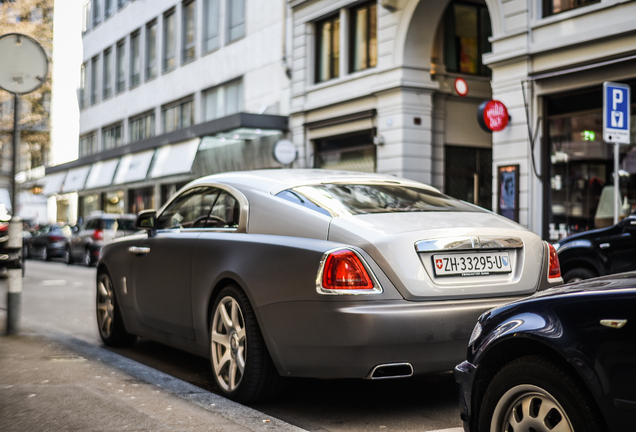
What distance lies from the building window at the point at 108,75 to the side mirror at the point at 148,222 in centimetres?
3486

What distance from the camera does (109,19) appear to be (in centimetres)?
3947

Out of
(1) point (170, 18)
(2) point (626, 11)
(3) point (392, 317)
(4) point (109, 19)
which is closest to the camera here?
(3) point (392, 317)

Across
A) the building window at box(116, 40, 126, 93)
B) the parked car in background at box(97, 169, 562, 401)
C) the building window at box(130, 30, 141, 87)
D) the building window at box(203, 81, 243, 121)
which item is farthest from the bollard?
the building window at box(116, 40, 126, 93)

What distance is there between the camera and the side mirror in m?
6.12

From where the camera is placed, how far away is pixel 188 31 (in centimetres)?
3009

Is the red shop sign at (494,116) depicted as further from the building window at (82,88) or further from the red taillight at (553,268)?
the building window at (82,88)

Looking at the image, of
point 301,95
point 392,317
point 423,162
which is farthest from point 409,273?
point 301,95

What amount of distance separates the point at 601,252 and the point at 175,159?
21437 mm

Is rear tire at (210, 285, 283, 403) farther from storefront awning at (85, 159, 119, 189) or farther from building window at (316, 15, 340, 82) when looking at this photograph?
storefront awning at (85, 159, 119, 189)

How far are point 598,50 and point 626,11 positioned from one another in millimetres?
775

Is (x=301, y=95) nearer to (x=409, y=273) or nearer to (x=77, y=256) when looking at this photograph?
(x=77, y=256)

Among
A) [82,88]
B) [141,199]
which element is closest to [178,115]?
[141,199]

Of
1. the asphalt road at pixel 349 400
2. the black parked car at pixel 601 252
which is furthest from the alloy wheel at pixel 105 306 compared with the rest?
the black parked car at pixel 601 252

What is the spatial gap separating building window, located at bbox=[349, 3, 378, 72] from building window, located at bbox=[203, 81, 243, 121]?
6925mm
